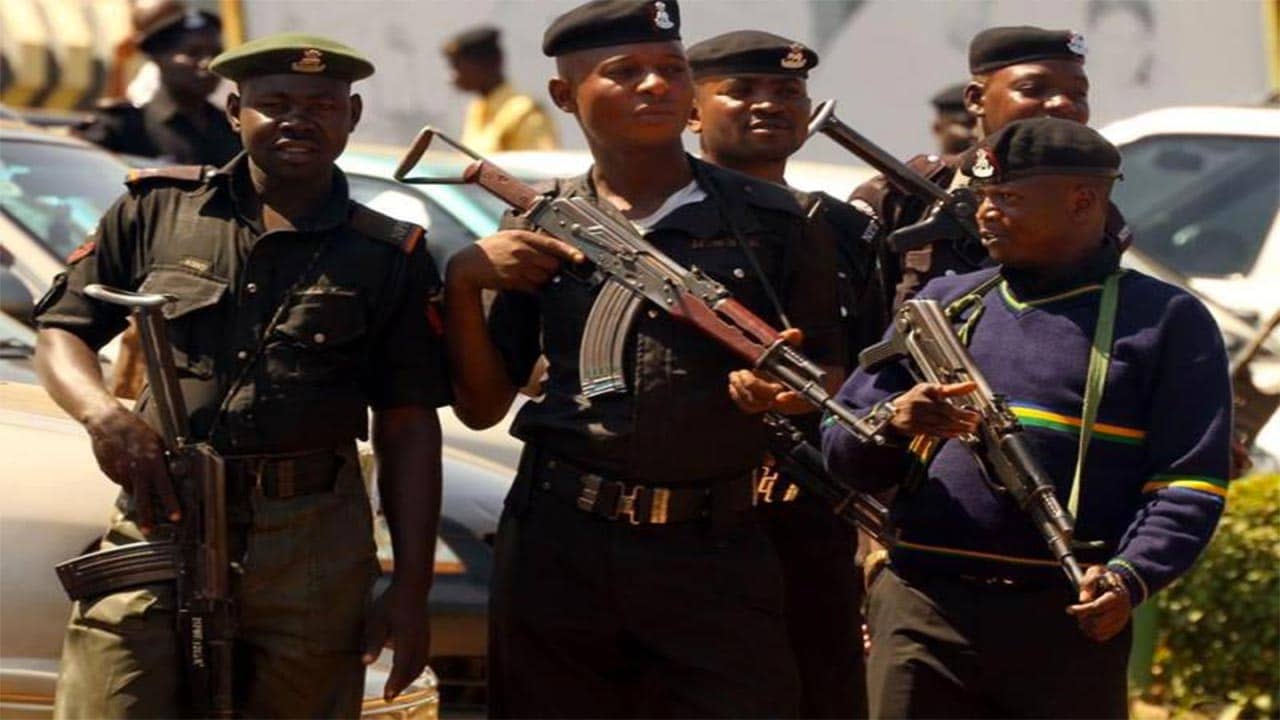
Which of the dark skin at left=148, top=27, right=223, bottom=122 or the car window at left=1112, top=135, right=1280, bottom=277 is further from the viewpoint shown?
the car window at left=1112, top=135, right=1280, bottom=277

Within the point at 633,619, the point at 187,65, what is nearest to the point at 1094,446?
the point at 633,619

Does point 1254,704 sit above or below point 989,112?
below

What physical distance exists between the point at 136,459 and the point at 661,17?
1.40 metres

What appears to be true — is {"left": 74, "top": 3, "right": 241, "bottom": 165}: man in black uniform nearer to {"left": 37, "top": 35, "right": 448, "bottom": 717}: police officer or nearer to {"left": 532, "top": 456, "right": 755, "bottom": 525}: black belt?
{"left": 37, "top": 35, "right": 448, "bottom": 717}: police officer

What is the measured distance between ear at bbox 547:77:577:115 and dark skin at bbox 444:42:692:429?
2cm

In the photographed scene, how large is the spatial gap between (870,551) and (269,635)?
1.77m

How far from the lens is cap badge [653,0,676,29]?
532cm

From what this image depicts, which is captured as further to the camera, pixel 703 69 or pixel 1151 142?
pixel 1151 142

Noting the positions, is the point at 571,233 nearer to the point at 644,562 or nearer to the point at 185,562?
the point at 644,562

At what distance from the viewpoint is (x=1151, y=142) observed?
10672 mm

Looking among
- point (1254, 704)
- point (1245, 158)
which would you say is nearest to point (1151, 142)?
point (1245, 158)

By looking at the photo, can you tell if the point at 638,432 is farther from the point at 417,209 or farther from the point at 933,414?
the point at 417,209

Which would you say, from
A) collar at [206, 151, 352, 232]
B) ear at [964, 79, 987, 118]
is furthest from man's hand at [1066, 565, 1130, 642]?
ear at [964, 79, 987, 118]

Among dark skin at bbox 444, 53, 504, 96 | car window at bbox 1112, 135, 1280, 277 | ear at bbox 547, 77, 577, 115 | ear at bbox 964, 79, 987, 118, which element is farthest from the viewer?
dark skin at bbox 444, 53, 504, 96
